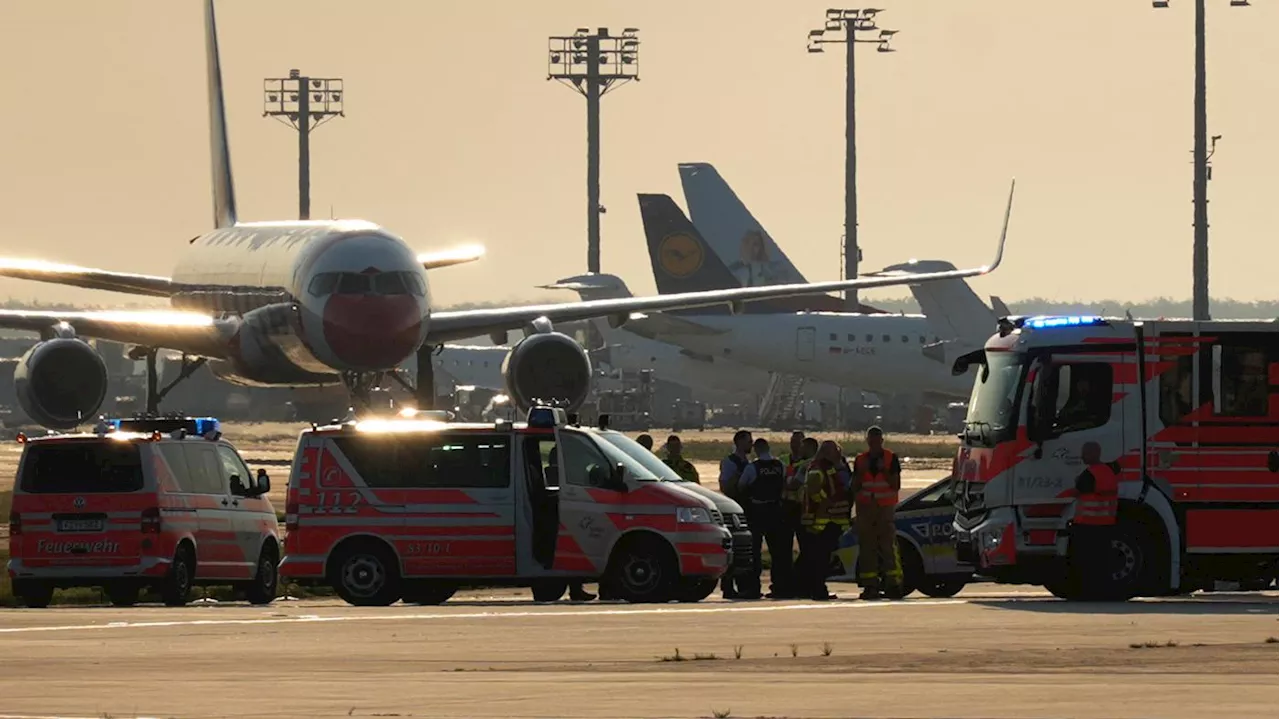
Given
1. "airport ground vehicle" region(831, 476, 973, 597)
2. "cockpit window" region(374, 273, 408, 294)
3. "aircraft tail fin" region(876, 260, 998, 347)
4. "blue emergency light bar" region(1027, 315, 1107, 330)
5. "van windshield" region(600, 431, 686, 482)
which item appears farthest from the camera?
"aircraft tail fin" region(876, 260, 998, 347)

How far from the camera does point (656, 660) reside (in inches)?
656

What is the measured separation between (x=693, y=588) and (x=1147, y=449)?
4.44 meters

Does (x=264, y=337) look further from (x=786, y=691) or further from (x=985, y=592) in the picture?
(x=786, y=691)

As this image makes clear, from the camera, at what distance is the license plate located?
994 inches

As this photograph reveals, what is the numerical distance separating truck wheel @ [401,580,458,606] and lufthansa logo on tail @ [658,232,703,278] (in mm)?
62380

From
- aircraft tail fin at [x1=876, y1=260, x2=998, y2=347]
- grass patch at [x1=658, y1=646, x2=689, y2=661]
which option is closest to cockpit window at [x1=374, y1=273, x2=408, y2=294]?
grass patch at [x1=658, y1=646, x2=689, y2=661]

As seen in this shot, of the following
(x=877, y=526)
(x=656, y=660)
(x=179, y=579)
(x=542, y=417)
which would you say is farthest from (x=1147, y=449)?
(x=179, y=579)

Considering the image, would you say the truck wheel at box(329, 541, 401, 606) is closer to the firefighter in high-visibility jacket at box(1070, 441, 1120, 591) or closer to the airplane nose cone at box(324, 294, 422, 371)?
the firefighter in high-visibility jacket at box(1070, 441, 1120, 591)

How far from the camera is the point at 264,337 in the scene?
4584 cm

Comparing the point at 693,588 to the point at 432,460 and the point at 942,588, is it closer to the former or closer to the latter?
the point at 432,460

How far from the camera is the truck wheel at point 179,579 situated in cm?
2533

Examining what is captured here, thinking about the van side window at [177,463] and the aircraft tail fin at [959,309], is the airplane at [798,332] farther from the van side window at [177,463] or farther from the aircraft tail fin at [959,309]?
the van side window at [177,463]

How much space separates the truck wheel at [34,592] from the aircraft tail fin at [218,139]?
3155 centimetres

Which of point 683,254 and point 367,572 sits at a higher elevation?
point 683,254
